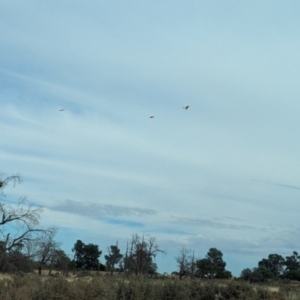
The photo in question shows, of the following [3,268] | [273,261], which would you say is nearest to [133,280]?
[3,268]

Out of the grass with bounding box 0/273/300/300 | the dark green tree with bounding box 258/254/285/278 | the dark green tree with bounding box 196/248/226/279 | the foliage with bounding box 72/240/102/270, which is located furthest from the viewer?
the dark green tree with bounding box 258/254/285/278

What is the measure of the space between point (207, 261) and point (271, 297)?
46.0 meters

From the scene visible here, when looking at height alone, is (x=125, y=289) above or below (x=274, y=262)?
below

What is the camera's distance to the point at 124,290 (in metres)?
22.6

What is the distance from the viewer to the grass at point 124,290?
20938 millimetres

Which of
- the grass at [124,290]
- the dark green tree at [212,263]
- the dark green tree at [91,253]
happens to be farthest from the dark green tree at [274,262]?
the grass at [124,290]

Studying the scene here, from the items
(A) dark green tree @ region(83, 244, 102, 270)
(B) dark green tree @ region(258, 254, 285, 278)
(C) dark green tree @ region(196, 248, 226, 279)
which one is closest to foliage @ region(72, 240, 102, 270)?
(A) dark green tree @ region(83, 244, 102, 270)

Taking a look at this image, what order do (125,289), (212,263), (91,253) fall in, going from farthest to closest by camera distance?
(91,253)
(212,263)
(125,289)

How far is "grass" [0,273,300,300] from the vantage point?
20938mm

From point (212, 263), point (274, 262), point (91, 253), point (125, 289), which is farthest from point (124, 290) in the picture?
point (274, 262)

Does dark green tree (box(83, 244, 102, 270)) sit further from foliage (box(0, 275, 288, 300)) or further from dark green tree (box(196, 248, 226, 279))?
foliage (box(0, 275, 288, 300))

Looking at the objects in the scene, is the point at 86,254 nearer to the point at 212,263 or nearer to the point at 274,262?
the point at 212,263

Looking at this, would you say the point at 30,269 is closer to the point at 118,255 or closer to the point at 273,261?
the point at 118,255

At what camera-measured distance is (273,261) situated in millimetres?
87500
